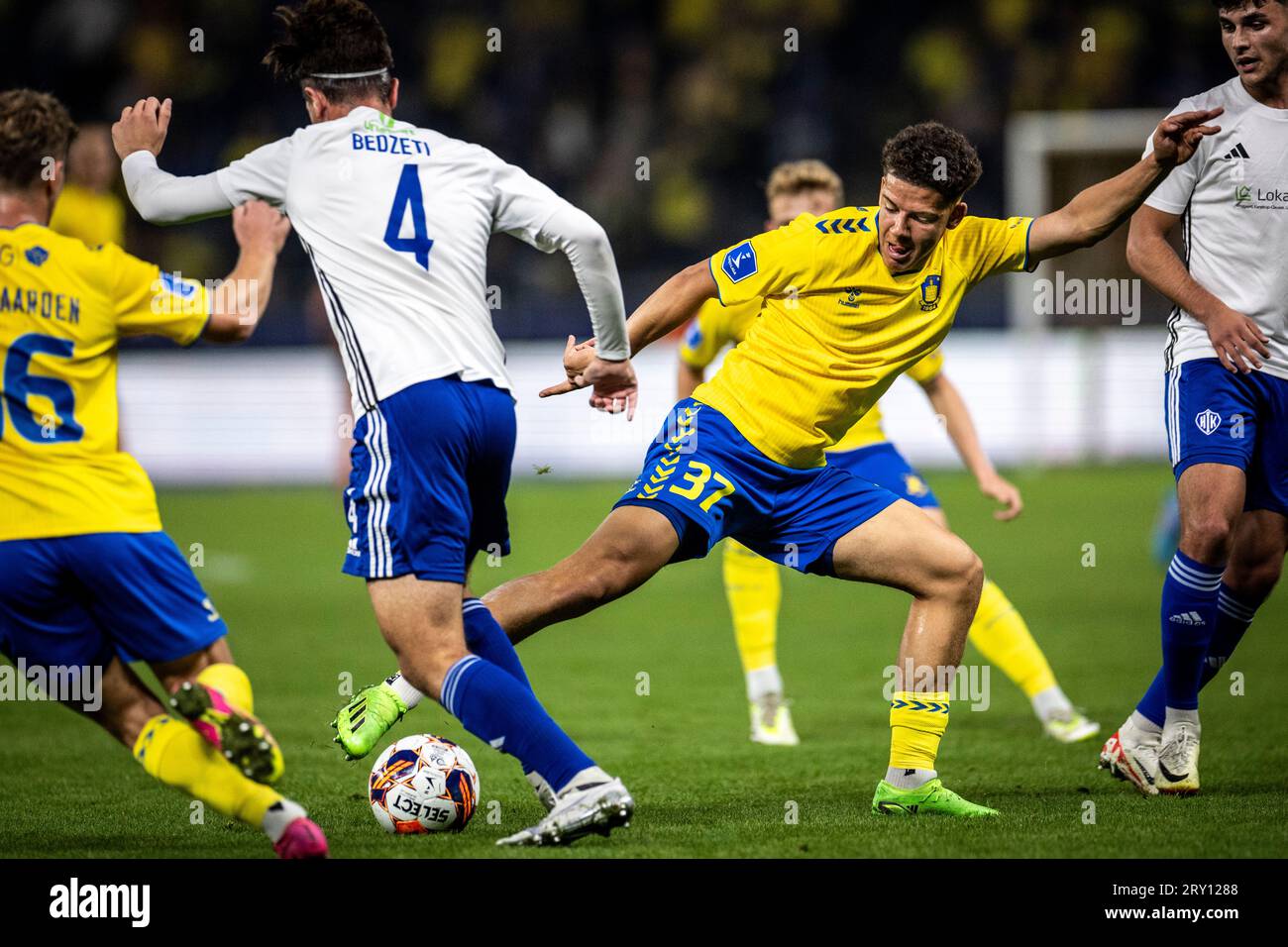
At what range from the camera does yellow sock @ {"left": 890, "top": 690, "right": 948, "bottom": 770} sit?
5.46 metres

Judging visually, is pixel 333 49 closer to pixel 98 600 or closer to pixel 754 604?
pixel 98 600

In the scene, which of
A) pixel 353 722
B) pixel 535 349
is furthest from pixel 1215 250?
pixel 535 349

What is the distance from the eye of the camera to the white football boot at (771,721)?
23.6ft

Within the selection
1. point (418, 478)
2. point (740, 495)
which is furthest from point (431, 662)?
point (740, 495)

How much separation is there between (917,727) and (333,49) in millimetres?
2819

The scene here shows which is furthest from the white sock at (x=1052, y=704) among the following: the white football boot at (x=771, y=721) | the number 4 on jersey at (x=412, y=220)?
the number 4 on jersey at (x=412, y=220)

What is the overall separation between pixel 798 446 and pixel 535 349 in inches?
526

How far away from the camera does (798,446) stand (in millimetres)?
5590

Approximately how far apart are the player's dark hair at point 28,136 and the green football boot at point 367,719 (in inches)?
73.2

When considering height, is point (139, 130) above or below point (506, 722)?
above

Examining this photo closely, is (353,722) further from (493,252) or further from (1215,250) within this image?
(493,252)

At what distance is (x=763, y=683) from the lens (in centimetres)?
738

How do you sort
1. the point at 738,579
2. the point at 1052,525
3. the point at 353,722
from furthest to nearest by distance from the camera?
the point at 1052,525
the point at 738,579
the point at 353,722

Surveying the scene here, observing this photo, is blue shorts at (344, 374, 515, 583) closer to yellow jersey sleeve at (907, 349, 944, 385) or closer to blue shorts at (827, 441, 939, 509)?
blue shorts at (827, 441, 939, 509)
